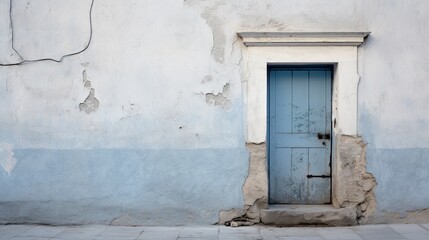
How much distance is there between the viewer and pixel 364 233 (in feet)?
19.4

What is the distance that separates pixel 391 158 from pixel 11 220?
4765 millimetres

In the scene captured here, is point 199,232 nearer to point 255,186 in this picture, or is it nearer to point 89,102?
point 255,186

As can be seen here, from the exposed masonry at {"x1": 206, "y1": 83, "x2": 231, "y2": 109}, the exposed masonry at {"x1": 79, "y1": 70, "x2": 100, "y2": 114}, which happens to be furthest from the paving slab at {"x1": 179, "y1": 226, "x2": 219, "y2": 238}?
the exposed masonry at {"x1": 79, "y1": 70, "x2": 100, "y2": 114}

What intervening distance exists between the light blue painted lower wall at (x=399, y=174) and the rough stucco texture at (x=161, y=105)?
12 mm

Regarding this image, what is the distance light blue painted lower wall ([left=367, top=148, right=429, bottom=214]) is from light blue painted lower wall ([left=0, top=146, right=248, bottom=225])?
5.35ft

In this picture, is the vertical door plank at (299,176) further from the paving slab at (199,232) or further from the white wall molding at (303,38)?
the white wall molding at (303,38)

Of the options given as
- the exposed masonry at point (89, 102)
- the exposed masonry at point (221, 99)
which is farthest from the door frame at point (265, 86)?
the exposed masonry at point (89, 102)

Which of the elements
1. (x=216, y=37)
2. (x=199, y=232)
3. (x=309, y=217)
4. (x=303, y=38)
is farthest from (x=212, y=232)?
(x=303, y=38)

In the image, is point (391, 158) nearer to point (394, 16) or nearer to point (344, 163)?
point (344, 163)

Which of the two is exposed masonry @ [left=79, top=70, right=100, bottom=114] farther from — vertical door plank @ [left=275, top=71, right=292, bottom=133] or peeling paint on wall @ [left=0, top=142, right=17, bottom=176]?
vertical door plank @ [left=275, top=71, right=292, bottom=133]

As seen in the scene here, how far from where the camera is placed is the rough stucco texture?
626 cm

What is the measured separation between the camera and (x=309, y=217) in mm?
6191

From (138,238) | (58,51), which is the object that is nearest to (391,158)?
(138,238)

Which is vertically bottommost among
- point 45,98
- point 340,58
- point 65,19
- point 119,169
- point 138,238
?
point 138,238
